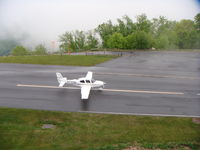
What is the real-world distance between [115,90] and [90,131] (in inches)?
380

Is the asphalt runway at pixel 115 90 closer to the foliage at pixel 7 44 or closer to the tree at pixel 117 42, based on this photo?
the tree at pixel 117 42

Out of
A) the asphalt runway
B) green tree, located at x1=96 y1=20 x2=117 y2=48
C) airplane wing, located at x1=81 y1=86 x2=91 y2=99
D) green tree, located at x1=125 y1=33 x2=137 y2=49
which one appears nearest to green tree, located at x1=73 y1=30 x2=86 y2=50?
green tree, located at x1=96 y1=20 x2=117 y2=48

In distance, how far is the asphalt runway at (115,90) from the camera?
66.4 ft

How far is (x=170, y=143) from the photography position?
14453 mm

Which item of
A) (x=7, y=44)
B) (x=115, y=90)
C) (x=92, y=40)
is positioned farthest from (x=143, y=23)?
(x=7, y=44)

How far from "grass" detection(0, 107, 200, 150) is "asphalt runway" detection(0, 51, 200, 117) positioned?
55.4 inches

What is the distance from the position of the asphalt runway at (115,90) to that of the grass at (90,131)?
141 centimetres

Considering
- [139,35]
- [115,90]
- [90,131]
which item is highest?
[139,35]

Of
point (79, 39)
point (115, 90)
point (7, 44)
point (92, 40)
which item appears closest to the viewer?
point (115, 90)

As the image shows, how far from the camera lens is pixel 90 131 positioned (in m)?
16.1

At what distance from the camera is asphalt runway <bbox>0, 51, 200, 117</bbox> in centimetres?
2023

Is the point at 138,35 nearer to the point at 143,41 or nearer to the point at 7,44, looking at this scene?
the point at 143,41

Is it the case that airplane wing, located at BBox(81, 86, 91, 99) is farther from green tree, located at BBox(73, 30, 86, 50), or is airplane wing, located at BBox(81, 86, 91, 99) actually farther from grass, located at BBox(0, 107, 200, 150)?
green tree, located at BBox(73, 30, 86, 50)

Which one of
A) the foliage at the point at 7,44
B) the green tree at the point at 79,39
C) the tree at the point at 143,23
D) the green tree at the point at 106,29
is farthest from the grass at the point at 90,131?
the foliage at the point at 7,44
